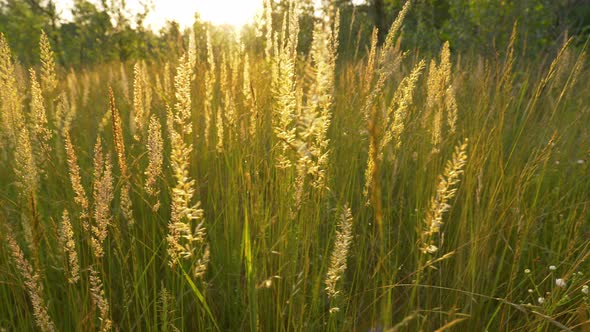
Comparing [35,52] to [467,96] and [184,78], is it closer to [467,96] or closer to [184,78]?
[467,96]

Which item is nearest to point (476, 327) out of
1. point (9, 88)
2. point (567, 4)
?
point (9, 88)

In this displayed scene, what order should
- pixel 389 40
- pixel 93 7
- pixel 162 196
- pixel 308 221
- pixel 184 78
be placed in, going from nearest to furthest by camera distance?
pixel 184 78
pixel 308 221
pixel 389 40
pixel 162 196
pixel 93 7

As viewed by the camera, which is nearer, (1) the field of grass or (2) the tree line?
(1) the field of grass

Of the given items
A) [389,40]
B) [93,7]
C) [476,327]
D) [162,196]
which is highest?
[93,7]

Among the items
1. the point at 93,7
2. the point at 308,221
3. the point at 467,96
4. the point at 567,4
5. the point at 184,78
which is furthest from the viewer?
the point at 93,7

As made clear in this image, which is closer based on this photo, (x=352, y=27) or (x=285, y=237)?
(x=285, y=237)

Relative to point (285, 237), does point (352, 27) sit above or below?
above

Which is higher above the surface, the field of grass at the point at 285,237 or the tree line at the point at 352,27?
the tree line at the point at 352,27

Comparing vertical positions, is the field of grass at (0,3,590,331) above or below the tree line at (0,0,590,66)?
below

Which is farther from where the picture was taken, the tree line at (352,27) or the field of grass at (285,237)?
the tree line at (352,27)

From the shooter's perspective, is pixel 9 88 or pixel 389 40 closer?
pixel 9 88

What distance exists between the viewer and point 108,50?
35.4 feet

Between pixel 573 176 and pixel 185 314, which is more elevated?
pixel 573 176

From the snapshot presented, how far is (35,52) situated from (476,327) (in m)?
12.3
